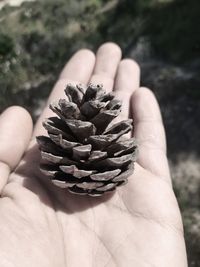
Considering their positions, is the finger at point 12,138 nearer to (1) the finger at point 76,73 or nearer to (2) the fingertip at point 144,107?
(1) the finger at point 76,73

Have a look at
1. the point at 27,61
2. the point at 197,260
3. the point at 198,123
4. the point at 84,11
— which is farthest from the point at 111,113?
the point at 84,11

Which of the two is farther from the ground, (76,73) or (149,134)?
(76,73)

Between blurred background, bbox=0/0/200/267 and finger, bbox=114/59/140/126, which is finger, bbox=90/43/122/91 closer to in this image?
finger, bbox=114/59/140/126

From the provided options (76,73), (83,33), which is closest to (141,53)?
(83,33)

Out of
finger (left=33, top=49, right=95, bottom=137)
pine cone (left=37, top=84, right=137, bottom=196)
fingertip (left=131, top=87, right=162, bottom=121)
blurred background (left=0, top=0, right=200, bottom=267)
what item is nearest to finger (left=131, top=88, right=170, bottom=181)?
fingertip (left=131, top=87, right=162, bottom=121)

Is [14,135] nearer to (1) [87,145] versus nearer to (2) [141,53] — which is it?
(1) [87,145]

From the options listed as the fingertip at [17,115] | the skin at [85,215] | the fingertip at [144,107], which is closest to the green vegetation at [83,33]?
the fingertip at [17,115]
